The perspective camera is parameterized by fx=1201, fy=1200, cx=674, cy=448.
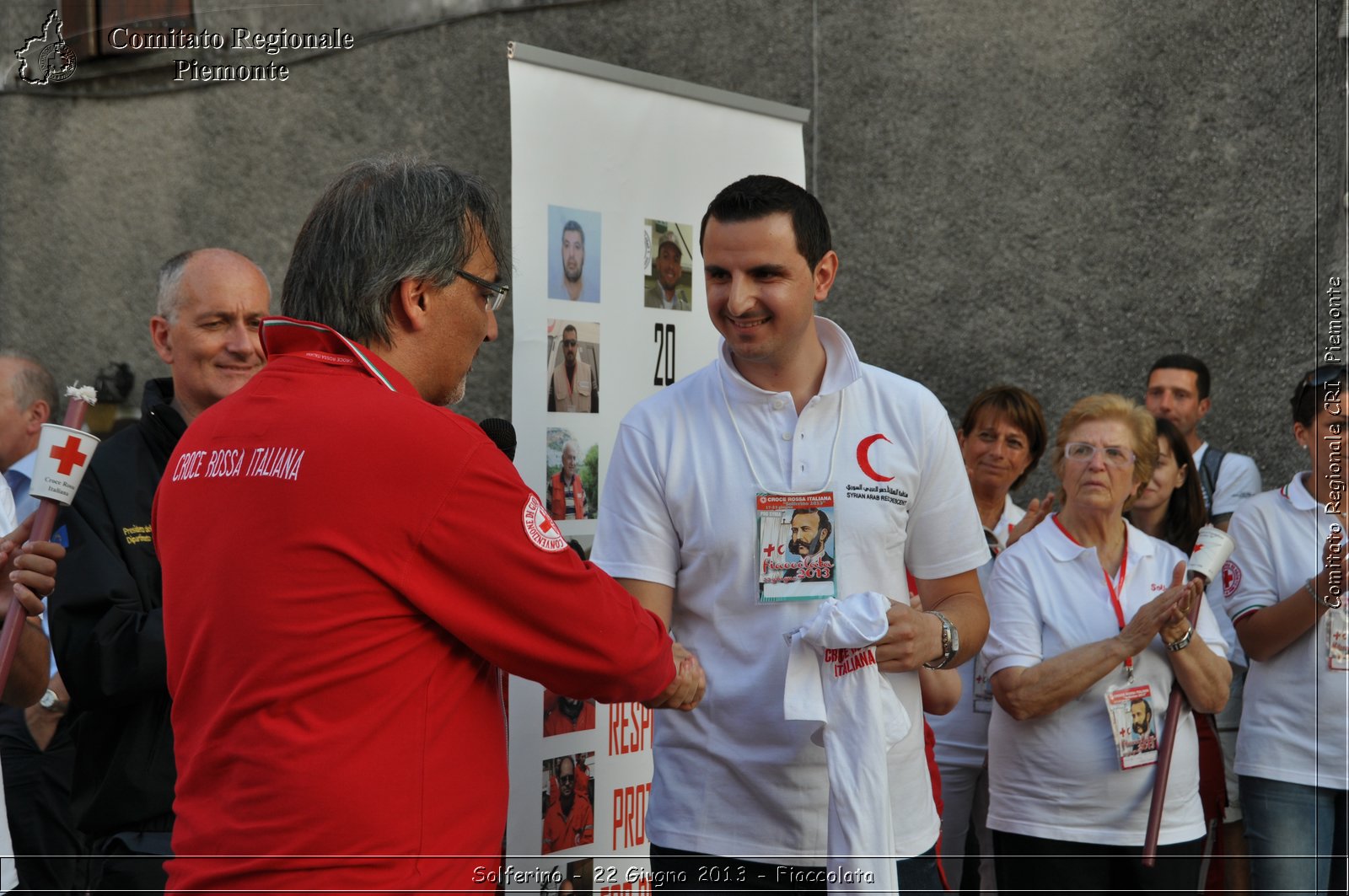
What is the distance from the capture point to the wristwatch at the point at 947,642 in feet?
8.91

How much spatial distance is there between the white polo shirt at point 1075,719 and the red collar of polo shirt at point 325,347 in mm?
2553

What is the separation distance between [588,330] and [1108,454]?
1.78 m

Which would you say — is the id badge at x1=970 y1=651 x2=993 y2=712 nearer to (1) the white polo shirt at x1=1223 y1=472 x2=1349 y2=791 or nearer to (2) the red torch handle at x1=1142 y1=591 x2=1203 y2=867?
(2) the red torch handle at x1=1142 y1=591 x2=1203 y2=867

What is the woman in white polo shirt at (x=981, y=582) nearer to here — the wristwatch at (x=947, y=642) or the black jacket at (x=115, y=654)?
the wristwatch at (x=947, y=642)

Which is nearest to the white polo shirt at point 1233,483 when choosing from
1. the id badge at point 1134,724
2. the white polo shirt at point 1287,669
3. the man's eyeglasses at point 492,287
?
the white polo shirt at point 1287,669

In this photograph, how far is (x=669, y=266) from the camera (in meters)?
4.13

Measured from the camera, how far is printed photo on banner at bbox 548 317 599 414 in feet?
12.3

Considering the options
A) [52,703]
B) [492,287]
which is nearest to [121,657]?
[492,287]

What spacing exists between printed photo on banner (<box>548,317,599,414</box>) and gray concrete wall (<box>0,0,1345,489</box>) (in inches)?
97.1

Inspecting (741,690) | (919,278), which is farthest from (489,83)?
(741,690)

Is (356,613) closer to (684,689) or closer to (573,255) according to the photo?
(684,689)

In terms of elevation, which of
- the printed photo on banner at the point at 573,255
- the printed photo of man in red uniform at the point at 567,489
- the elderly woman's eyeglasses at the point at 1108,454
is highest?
the printed photo on banner at the point at 573,255

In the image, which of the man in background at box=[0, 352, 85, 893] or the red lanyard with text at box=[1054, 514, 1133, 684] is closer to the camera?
the red lanyard with text at box=[1054, 514, 1133, 684]

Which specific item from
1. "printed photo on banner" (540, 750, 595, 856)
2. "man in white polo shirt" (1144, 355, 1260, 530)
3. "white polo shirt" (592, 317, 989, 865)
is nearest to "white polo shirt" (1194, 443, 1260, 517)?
"man in white polo shirt" (1144, 355, 1260, 530)
